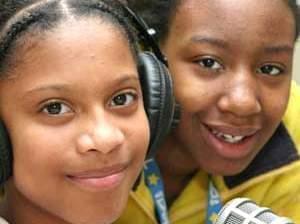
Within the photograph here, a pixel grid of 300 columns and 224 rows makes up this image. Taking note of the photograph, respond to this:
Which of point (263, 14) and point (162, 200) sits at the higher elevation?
point (263, 14)

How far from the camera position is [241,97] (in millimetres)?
1193

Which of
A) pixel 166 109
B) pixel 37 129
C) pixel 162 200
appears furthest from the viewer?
pixel 162 200

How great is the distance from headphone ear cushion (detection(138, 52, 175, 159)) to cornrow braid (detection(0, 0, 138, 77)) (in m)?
0.09

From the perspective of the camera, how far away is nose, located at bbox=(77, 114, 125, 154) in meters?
0.92

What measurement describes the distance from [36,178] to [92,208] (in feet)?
0.28

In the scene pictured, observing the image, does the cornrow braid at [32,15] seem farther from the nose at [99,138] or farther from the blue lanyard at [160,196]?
the blue lanyard at [160,196]

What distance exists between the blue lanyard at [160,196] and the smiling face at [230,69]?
88mm

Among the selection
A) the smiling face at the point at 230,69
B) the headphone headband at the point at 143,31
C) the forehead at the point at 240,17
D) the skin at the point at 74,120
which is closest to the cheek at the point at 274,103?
the smiling face at the point at 230,69

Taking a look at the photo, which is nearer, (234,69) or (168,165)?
(234,69)

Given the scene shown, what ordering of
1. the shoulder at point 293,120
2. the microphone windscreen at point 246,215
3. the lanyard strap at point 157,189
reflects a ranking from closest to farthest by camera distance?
the microphone windscreen at point 246,215
the lanyard strap at point 157,189
the shoulder at point 293,120

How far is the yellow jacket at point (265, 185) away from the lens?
4.52 ft

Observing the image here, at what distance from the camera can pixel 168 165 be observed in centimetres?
140

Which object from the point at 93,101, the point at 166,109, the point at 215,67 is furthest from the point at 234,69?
the point at 93,101

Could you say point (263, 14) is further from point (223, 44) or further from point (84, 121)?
point (84, 121)
